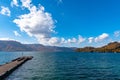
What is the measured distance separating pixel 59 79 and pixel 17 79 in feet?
34.2

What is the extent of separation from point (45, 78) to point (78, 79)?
8.12 meters

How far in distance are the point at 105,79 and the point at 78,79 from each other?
21.6 ft

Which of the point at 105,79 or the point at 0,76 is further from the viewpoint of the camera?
the point at 105,79

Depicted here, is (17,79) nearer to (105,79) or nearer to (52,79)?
(52,79)

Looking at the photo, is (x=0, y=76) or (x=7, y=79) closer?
(x=0, y=76)

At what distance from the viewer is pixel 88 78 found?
4922 centimetres

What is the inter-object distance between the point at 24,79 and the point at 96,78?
58.4ft

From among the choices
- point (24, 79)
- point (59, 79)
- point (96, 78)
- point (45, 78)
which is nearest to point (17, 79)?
point (24, 79)

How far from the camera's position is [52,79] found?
47031mm

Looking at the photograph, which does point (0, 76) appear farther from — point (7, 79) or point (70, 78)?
point (70, 78)

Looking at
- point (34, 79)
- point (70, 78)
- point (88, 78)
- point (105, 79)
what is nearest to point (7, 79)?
point (34, 79)

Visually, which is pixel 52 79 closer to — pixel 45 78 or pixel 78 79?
pixel 45 78

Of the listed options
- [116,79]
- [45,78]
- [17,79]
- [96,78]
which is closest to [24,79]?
[17,79]

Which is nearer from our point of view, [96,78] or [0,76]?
[0,76]
